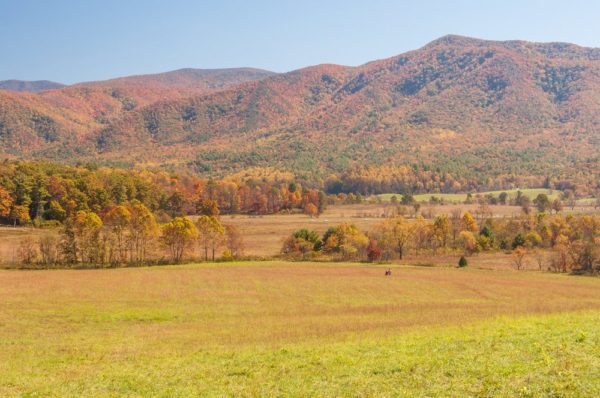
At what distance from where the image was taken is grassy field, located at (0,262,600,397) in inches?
714

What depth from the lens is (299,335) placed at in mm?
31359

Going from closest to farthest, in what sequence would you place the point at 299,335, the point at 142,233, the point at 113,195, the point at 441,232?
the point at 299,335 < the point at 142,233 < the point at 441,232 < the point at 113,195

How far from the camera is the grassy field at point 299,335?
18.1 meters

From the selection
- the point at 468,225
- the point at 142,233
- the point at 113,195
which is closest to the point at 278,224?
the point at 113,195

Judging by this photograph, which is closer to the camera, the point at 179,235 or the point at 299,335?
the point at 299,335

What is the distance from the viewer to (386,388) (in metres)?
17.2

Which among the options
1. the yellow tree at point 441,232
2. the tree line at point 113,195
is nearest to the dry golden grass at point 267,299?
the yellow tree at point 441,232

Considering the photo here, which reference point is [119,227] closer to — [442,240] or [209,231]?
[209,231]

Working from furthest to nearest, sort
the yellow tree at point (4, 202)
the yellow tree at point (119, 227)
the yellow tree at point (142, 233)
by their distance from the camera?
1. the yellow tree at point (4, 202)
2. the yellow tree at point (142, 233)
3. the yellow tree at point (119, 227)

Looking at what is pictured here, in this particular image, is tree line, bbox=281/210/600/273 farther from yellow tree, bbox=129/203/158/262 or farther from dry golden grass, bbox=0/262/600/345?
yellow tree, bbox=129/203/158/262

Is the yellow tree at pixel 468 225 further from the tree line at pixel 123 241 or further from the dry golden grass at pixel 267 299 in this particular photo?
the tree line at pixel 123 241

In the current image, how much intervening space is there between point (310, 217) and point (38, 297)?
11081 cm

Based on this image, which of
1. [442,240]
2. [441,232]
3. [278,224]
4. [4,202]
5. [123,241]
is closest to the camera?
[123,241]

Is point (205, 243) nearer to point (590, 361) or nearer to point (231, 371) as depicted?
point (231, 371)
